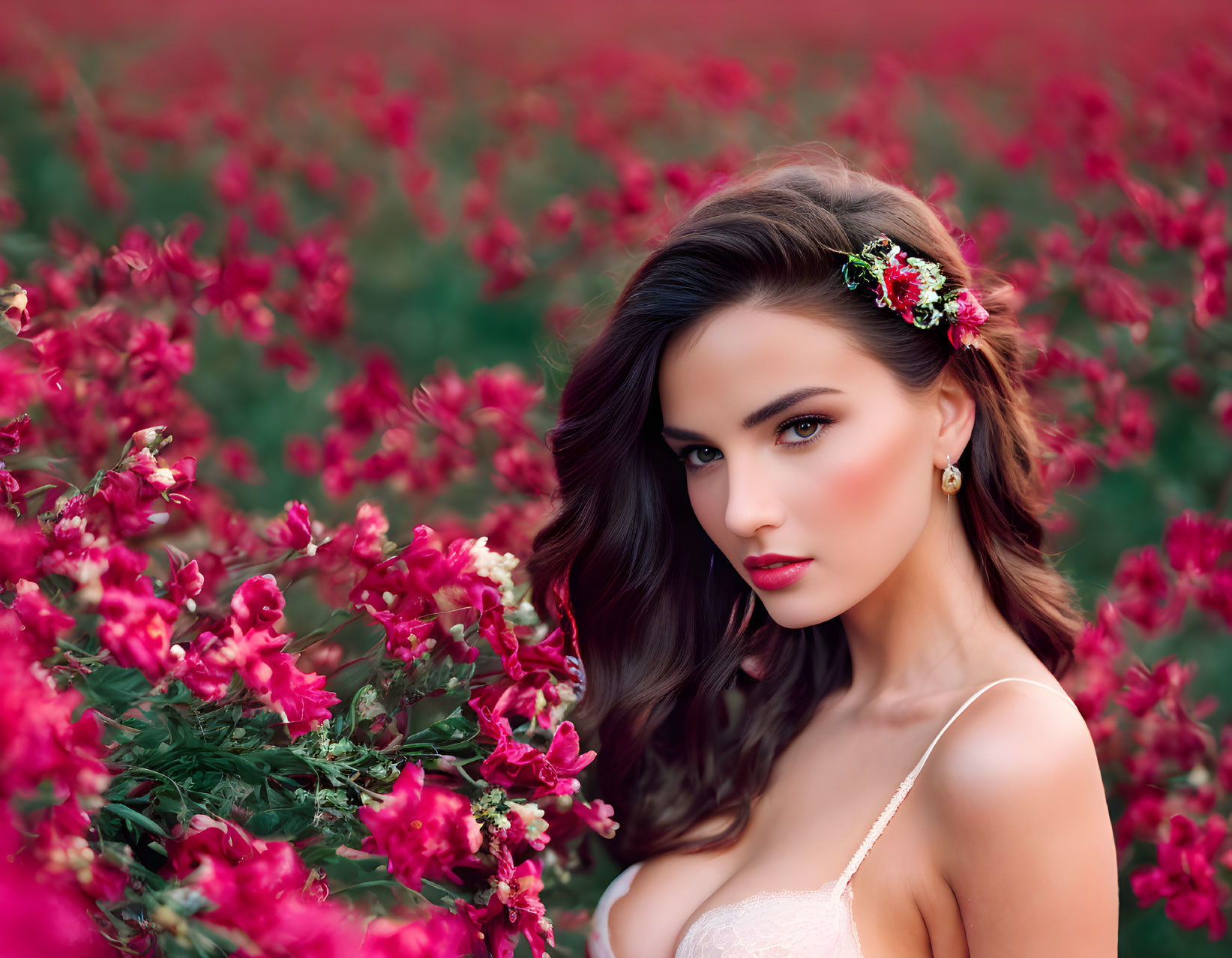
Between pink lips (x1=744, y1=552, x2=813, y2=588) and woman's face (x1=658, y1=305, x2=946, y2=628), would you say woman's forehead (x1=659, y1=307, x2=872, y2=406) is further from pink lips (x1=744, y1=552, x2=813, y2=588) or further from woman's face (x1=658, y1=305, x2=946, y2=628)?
pink lips (x1=744, y1=552, x2=813, y2=588)

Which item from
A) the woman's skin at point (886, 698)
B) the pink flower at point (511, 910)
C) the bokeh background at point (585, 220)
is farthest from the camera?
the bokeh background at point (585, 220)

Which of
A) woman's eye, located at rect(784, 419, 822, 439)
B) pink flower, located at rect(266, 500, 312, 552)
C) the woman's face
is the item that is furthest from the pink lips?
pink flower, located at rect(266, 500, 312, 552)

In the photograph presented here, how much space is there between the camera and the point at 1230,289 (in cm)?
279

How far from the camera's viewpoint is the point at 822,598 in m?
1.67

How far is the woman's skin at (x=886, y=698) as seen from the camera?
150 centimetres

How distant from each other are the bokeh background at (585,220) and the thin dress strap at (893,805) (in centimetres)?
45

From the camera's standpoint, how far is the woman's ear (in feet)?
5.85

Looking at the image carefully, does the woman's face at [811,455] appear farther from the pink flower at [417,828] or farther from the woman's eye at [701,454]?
the pink flower at [417,828]

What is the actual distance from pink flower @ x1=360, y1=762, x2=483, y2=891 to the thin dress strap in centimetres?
67

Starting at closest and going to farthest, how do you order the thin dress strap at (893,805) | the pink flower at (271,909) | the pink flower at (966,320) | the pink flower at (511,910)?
the pink flower at (271,909) → the pink flower at (511,910) → the thin dress strap at (893,805) → the pink flower at (966,320)

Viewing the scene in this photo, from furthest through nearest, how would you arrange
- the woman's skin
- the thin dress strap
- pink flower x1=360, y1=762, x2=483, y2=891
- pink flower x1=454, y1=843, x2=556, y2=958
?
the thin dress strap
the woman's skin
pink flower x1=454, y1=843, x2=556, y2=958
pink flower x1=360, y1=762, x2=483, y2=891

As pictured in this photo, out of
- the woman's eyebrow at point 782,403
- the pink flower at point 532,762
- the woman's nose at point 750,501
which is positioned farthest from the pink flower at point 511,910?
the woman's eyebrow at point 782,403

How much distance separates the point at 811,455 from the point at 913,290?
0.32 meters

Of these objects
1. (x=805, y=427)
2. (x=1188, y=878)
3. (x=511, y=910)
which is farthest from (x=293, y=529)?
(x=1188, y=878)
